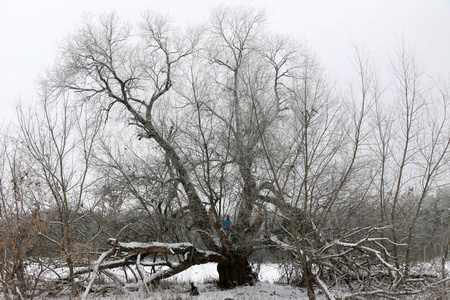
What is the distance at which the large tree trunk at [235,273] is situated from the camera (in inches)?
474

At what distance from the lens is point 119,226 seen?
12523mm

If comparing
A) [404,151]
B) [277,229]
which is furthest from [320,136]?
[277,229]

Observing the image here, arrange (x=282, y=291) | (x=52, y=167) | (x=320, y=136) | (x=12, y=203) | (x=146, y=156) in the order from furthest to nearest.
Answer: (x=146, y=156) → (x=282, y=291) → (x=52, y=167) → (x=320, y=136) → (x=12, y=203)

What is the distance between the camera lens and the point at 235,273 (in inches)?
477

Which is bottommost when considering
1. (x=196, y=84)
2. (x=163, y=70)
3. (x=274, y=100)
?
(x=274, y=100)

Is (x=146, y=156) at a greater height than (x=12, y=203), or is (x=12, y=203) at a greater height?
(x=146, y=156)

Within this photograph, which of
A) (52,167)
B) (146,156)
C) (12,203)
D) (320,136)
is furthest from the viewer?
(146,156)

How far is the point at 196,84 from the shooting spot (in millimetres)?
11492

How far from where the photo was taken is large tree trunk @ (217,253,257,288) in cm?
1205

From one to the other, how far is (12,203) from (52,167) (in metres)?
3.92

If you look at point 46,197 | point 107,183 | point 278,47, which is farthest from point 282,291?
point 278,47

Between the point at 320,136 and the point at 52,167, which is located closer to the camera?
the point at 320,136

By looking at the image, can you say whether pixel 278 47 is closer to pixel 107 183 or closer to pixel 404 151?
pixel 404 151

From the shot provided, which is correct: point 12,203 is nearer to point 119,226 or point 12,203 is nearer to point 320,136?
point 119,226
